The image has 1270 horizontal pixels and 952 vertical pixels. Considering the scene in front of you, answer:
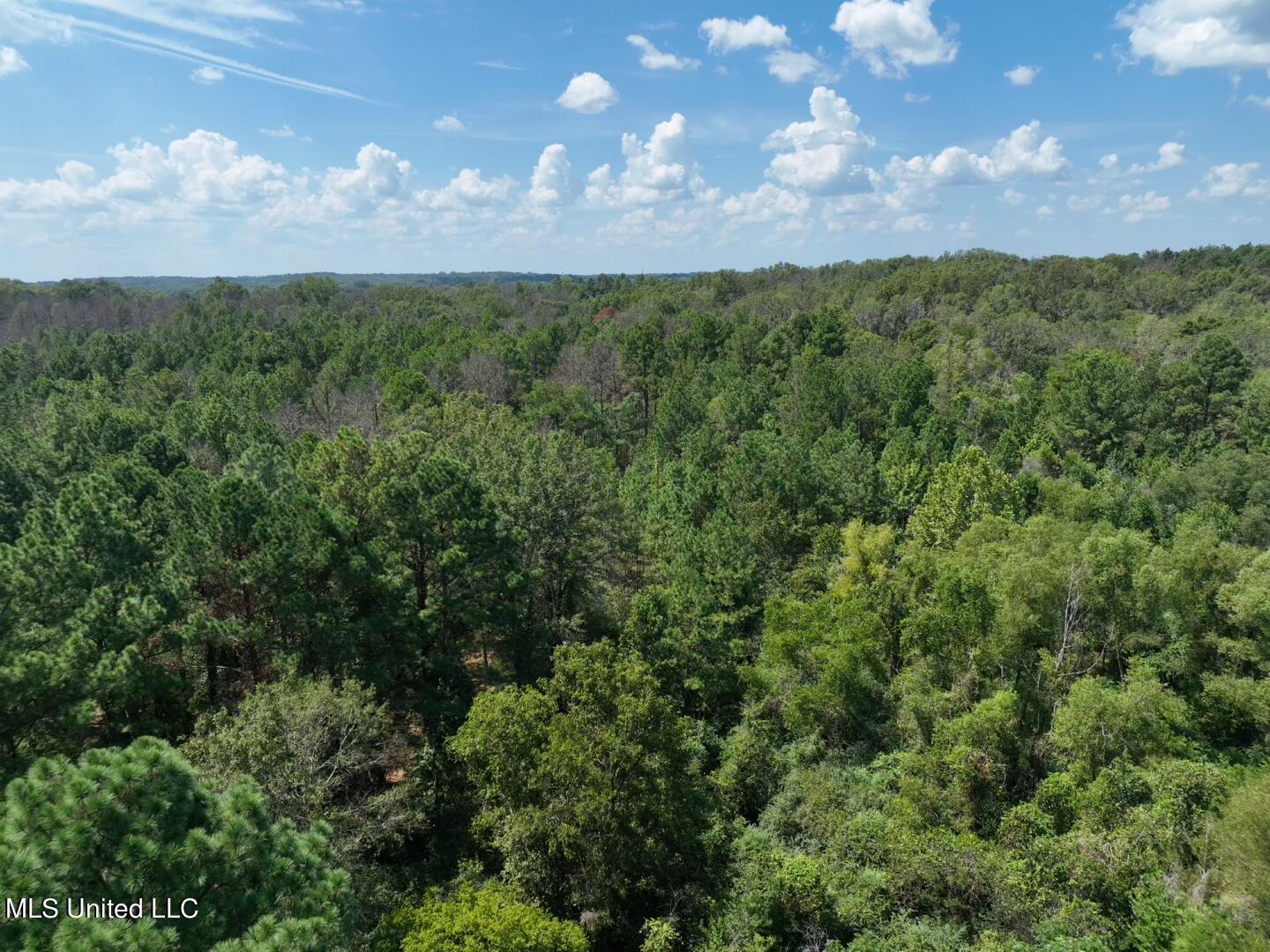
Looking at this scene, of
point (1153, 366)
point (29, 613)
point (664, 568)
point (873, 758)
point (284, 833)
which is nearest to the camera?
point (284, 833)

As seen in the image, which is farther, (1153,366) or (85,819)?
(1153,366)

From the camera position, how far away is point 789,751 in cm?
2428

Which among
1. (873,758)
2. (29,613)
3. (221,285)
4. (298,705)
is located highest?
(221,285)

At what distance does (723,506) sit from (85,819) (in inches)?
1209

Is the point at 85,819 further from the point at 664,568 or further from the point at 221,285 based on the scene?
the point at 221,285

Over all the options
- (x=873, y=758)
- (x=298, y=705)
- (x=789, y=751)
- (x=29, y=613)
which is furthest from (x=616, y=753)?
(x=29, y=613)

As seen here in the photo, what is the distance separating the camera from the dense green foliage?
14000 mm

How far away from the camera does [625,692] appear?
1786 cm

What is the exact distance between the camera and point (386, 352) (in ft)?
233

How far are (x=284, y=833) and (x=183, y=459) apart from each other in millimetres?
33323

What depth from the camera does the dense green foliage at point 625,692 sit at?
14000mm

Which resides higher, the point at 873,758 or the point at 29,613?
the point at 29,613

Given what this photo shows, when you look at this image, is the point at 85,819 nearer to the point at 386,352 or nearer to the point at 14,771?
the point at 14,771

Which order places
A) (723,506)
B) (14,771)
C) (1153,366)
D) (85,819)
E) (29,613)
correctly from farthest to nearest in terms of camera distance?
(1153,366)
(723,506)
(29,613)
(14,771)
(85,819)
